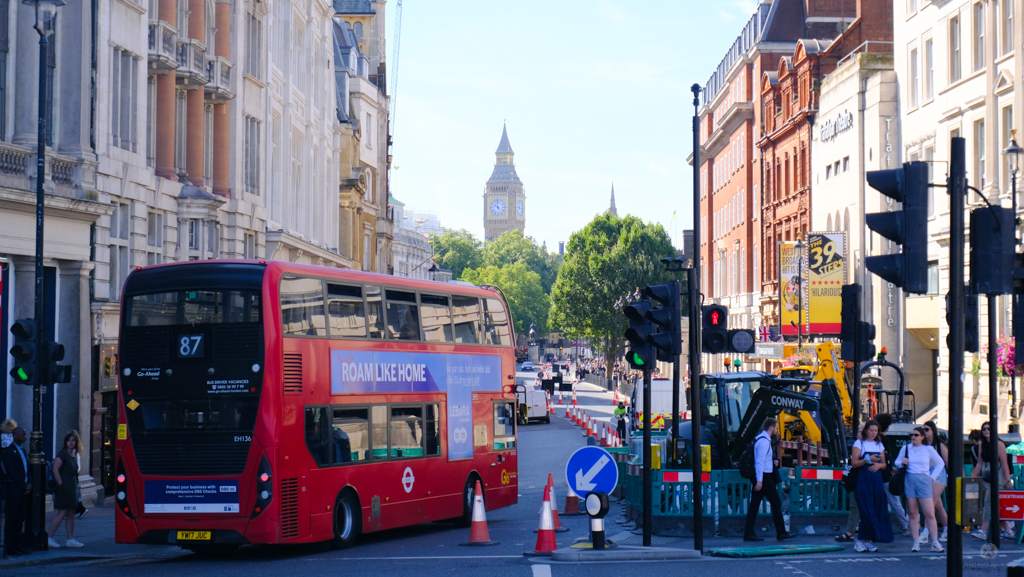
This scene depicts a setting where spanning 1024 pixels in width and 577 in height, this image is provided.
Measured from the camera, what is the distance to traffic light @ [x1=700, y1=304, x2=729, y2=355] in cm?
1528

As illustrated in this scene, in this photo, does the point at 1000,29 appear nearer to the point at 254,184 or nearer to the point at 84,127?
the point at 254,184

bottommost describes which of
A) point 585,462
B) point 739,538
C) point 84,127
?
point 739,538

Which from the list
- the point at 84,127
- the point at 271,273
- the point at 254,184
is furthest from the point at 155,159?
the point at 271,273

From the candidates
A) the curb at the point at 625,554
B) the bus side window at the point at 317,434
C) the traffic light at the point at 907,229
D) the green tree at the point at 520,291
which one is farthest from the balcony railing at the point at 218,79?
the green tree at the point at 520,291

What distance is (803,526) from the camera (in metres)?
18.1

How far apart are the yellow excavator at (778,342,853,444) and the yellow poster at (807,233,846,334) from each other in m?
19.5

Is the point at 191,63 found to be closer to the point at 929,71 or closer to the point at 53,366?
the point at 53,366

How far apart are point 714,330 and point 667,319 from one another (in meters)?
0.82

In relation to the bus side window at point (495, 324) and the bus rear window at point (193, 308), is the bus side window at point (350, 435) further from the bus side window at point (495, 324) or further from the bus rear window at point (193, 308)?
the bus side window at point (495, 324)

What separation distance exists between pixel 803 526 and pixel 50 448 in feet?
45.3

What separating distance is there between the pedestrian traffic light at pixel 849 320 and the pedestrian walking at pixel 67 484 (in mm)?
11141

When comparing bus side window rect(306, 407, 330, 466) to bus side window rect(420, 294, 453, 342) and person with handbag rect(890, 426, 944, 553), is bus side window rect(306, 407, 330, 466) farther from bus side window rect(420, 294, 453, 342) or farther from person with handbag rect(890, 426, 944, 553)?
person with handbag rect(890, 426, 944, 553)

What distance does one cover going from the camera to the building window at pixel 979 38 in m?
37.6

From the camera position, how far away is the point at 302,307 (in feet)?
53.4
